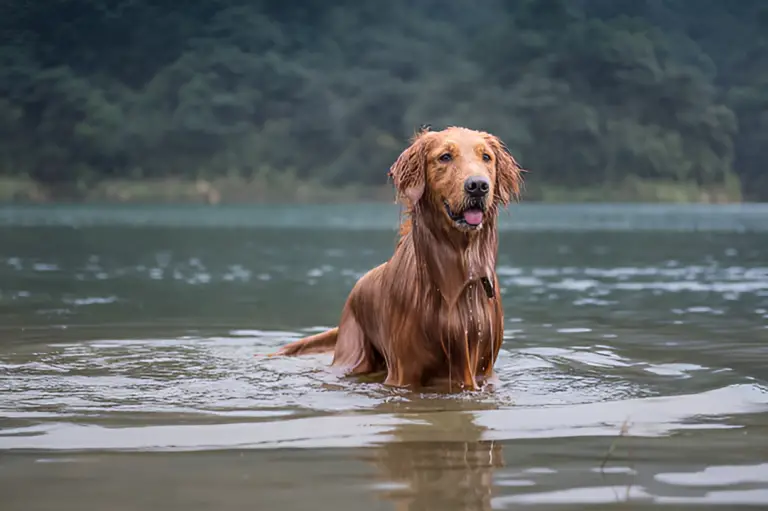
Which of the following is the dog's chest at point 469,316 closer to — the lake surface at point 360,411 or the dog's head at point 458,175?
the lake surface at point 360,411

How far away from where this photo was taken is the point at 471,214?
737cm

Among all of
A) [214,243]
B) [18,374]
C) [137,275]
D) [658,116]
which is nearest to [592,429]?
[18,374]

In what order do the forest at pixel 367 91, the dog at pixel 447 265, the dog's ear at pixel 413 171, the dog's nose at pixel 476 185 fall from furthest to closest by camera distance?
the forest at pixel 367 91, the dog's ear at pixel 413 171, the dog at pixel 447 265, the dog's nose at pixel 476 185

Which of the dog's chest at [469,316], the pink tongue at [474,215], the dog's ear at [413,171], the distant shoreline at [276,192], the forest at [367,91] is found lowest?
the dog's chest at [469,316]

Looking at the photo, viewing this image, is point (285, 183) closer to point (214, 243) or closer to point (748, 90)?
point (748, 90)

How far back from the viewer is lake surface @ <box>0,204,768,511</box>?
5.27 metres

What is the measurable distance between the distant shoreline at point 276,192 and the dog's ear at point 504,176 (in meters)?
89.4

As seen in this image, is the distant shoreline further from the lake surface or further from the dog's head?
the dog's head

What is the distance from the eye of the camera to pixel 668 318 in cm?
1314

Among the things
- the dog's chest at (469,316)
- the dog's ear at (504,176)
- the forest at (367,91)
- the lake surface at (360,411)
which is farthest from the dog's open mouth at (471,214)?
the forest at (367,91)

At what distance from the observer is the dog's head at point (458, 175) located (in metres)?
7.34

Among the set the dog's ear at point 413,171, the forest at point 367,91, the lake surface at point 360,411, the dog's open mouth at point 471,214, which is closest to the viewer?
the lake surface at point 360,411

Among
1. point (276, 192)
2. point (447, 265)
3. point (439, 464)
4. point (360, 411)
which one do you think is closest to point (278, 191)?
point (276, 192)

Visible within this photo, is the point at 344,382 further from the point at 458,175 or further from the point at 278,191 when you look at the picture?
the point at 278,191
